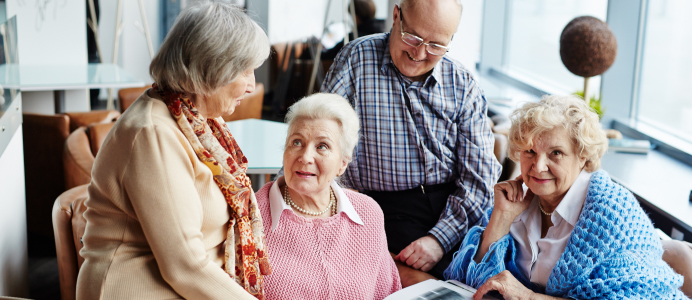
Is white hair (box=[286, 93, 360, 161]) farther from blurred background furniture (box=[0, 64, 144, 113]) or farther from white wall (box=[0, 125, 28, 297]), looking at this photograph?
blurred background furniture (box=[0, 64, 144, 113])

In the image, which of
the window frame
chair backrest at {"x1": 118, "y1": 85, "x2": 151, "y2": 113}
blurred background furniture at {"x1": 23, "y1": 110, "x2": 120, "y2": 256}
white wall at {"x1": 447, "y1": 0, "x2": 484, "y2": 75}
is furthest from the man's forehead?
chair backrest at {"x1": 118, "y1": 85, "x2": 151, "y2": 113}

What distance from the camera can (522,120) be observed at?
1.86 metres

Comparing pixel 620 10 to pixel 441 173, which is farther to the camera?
pixel 620 10

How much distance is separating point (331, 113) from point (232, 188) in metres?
0.47

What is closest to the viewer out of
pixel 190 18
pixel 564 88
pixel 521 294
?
pixel 190 18

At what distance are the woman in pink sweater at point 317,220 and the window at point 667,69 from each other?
2675mm

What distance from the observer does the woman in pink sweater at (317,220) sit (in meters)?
1.80

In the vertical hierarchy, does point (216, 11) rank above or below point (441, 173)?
above

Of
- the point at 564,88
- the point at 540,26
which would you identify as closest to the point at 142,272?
the point at 564,88

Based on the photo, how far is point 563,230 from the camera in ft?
6.00

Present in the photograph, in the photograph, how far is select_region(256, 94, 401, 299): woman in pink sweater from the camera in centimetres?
180

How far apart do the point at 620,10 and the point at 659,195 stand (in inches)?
67.3

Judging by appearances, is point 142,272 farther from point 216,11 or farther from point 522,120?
point 522,120

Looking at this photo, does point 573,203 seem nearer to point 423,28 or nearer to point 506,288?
point 506,288
